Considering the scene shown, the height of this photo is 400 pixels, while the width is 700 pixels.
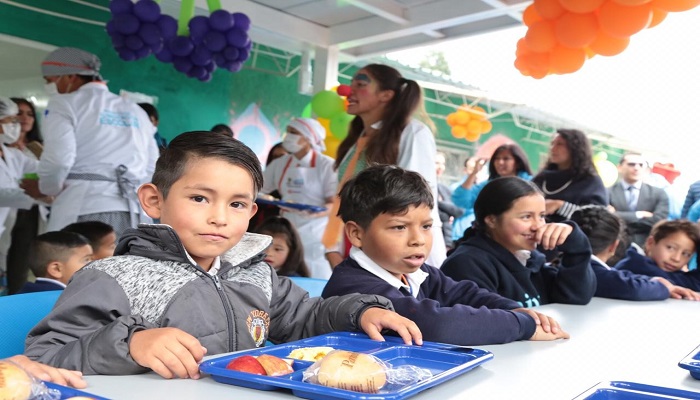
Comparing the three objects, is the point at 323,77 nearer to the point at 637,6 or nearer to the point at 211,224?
the point at 637,6

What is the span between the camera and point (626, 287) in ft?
8.51

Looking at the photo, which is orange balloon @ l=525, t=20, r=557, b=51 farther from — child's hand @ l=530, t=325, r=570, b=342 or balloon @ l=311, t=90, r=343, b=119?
child's hand @ l=530, t=325, r=570, b=342

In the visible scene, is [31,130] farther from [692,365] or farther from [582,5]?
[692,365]

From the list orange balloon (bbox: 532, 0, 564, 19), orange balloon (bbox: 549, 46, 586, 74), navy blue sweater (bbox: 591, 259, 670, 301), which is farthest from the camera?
orange balloon (bbox: 549, 46, 586, 74)

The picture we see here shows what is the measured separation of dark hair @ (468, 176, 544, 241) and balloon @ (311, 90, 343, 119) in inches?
138

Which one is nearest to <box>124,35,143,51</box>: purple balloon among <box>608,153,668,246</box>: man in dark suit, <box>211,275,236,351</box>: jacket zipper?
<box>608,153,668,246</box>: man in dark suit

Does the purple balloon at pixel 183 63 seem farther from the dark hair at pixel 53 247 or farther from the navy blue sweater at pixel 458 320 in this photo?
the navy blue sweater at pixel 458 320

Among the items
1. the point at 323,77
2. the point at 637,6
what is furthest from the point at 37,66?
the point at 637,6

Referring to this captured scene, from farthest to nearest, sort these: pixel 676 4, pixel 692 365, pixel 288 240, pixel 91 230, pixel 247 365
Result: pixel 288 240, pixel 676 4, pixel 91 230, pixel 692 365, pixel 247 365

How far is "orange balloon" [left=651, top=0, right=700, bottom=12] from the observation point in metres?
3.52

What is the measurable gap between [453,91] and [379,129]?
28.5 ft

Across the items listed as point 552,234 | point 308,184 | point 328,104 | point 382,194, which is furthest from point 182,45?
point 382,194

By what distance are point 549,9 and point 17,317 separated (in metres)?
3.31

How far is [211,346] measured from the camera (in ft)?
4.11
